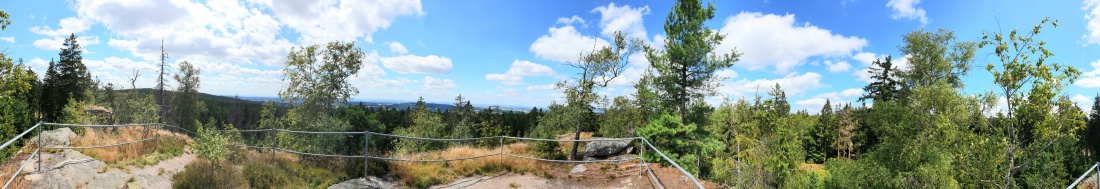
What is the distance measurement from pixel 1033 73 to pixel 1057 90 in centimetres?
54

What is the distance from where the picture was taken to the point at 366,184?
1018 cm

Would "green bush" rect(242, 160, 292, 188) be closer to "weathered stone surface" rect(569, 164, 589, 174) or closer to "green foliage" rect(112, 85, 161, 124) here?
"weathered stone surface" rect(569, 164, 589, 174)

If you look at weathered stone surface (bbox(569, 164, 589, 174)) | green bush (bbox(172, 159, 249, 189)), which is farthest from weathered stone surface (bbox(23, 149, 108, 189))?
weathered stone surface (bbox(569, 164, 589, 174))

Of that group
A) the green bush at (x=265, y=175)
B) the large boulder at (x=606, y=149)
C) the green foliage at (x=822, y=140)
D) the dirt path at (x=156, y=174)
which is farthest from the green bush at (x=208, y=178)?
the green foliage at (x=822, y=140)

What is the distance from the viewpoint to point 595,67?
22844 millimetres

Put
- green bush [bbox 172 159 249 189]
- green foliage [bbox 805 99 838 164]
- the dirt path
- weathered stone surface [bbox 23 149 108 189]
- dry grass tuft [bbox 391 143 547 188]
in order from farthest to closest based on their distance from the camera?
green foliage [bbox 805 99 838 164], the dirt path, dry grass tuft [bbox 391 143 547 188], green bush [bbox 172 159 249 189], weathered stone surface [bbox 23 149 108 189]

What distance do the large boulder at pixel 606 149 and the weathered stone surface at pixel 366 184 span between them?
14.2 metres

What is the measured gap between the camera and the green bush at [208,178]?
1025 cm

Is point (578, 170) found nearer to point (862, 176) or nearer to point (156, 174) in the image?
point (156, 174)

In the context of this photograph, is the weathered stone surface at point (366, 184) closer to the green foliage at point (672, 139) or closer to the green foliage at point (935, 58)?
the green foliage at point (672, 139)

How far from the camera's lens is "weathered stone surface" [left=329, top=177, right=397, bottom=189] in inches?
392

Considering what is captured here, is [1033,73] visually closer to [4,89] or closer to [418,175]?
[418,175]

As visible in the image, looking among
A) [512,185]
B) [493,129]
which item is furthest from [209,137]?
[493,129]

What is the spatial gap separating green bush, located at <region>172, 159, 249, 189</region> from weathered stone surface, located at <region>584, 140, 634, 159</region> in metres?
15.7
